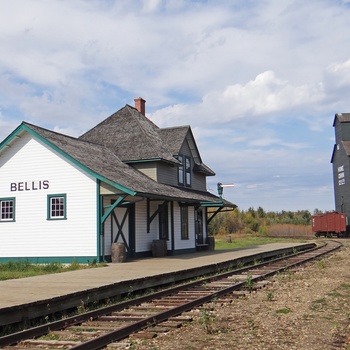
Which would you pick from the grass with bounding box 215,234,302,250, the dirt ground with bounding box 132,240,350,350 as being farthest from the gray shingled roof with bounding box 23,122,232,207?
the grass with bounding box 215,234,302,250

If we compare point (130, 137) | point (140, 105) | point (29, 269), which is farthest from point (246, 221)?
point (29, 269)

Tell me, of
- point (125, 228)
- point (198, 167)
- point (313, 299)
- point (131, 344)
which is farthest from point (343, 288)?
point (198, 167)

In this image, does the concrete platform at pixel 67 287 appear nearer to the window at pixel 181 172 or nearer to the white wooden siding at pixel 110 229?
the white wooden siding at pixel 110 229

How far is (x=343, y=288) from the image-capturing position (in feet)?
40.0

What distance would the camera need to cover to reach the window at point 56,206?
18.9 m

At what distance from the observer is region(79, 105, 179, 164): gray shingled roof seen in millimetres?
23328

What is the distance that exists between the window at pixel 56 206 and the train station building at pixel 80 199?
37 millimetres

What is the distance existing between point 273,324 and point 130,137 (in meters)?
17.7

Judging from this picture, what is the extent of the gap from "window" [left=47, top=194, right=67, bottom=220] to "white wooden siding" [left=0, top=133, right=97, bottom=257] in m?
0.15

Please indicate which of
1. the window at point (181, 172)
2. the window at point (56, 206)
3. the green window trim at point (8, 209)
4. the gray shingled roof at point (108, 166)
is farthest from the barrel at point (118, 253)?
the window at point (181, 172)

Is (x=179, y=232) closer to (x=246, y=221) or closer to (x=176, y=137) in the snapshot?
(x=176, y=137)

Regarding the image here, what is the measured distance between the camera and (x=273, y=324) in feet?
26.2

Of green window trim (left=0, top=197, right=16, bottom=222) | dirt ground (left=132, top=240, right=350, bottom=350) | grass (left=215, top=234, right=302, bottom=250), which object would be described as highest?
green window trim (left=0, top=197, right=16, bottom=222)

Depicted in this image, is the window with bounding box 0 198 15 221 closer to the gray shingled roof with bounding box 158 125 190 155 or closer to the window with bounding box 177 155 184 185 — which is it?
the gray shingled roof with bounding box 158 125 190 155
